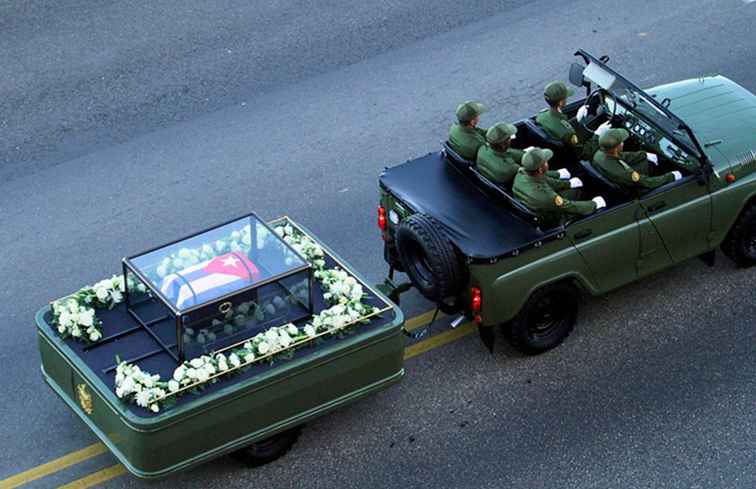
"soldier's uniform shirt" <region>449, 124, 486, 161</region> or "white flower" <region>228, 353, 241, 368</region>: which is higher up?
"soldier's uniform shirt" <region>449, 124, 486, 161</region>

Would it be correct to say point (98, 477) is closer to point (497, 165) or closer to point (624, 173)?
point (497, 165)

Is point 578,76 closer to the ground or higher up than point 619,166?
higher up

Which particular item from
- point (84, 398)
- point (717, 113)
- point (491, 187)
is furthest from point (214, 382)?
point (717, 113)

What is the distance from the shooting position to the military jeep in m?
10.7

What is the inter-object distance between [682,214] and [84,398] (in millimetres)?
5331

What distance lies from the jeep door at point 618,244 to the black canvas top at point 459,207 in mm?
442

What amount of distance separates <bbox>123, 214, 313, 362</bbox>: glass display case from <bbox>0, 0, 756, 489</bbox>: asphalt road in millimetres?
1082

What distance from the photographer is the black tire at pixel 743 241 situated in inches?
472

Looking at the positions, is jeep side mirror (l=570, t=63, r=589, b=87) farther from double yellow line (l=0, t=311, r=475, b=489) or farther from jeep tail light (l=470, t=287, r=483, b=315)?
double yellow line (l=0, t=311, r=475, b=489)

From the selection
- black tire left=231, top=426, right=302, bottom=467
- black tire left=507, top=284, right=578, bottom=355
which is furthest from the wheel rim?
black tire left=231, top=426, right=302, bottom=467

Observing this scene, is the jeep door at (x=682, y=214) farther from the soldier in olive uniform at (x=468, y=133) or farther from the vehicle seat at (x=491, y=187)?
the soldier in olive uniform at (x=468, y=133)

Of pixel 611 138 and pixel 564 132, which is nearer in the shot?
pixel 611 138

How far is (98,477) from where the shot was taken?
1023 cm

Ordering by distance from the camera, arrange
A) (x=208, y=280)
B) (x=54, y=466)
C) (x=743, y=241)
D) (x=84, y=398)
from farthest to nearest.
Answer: (x=743, y=241), (x=54, y=466), (x=208, y=280), (x=84, y=398)
